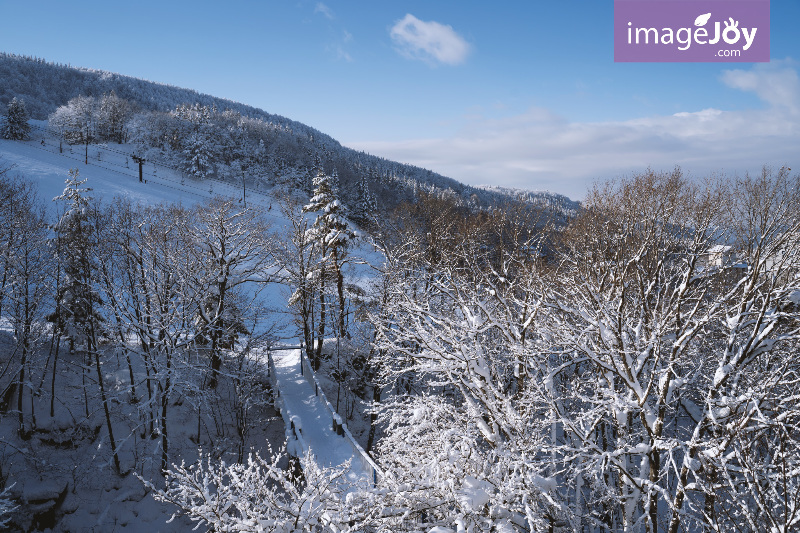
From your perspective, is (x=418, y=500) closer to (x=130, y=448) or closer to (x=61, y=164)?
(x=130, y=448)

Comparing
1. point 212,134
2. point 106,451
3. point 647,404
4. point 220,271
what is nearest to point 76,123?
point 212,134

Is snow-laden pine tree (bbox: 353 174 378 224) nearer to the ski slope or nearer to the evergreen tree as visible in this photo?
the ski slope

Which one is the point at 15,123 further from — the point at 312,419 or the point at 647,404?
the point at 647,404

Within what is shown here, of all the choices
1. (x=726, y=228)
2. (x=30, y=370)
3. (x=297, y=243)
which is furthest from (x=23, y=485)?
(x=726, y=228)

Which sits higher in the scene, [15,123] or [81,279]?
[15,123]

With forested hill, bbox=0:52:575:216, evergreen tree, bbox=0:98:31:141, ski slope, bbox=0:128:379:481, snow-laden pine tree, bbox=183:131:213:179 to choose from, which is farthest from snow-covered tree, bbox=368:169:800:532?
evergreen tree, bbox=0:98:31:141
